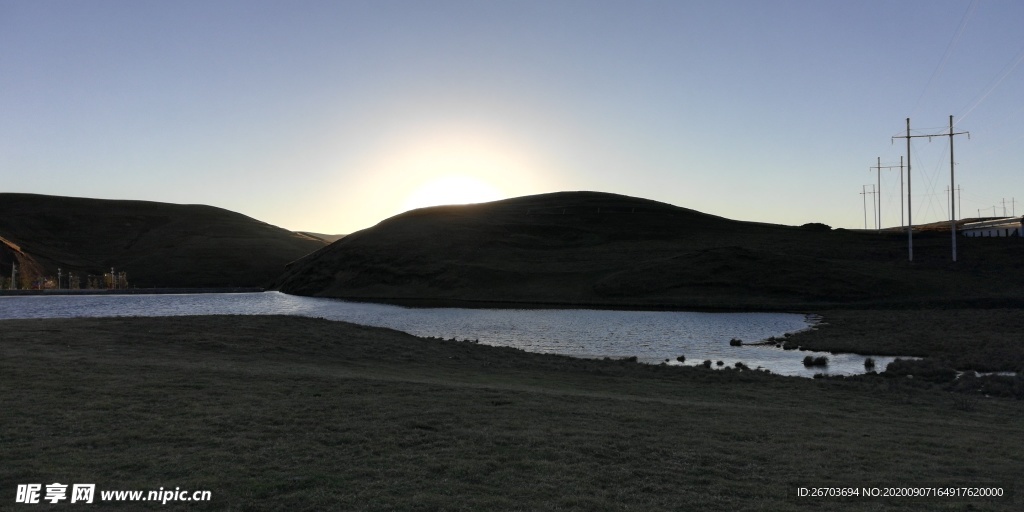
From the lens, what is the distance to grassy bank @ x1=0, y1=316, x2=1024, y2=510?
12.8m

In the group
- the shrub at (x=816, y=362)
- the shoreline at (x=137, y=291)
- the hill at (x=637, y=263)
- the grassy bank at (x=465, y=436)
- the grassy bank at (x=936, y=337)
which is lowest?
the grassy bank at (x=465, y=436)

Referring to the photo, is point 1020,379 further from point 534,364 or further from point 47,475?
point 47,475

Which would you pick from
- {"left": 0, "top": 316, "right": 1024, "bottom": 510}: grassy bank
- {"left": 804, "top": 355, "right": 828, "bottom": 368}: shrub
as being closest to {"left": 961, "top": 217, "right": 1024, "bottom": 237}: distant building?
{"left": 804, "top": 355, "right": 828, "bottom": 368}: shrub

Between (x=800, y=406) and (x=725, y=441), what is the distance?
8568mm

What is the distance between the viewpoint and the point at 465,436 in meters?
16.8

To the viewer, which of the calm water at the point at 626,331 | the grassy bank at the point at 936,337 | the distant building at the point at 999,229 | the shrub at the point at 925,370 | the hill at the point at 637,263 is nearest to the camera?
the shrub at the point at 925,370

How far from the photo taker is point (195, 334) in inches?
1452

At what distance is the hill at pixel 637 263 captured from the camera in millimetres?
100562

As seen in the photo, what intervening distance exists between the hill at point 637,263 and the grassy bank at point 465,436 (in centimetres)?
7283

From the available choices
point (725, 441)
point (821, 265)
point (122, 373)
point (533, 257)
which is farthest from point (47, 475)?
point (533, 257)

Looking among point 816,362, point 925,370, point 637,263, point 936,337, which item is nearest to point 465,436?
point 925,370

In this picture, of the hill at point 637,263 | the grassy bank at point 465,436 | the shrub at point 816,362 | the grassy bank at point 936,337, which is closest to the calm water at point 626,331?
the shrub at point 816,362

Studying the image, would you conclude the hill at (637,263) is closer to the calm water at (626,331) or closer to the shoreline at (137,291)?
the shoreline at (137,291)

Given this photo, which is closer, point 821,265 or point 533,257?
point 821,265
